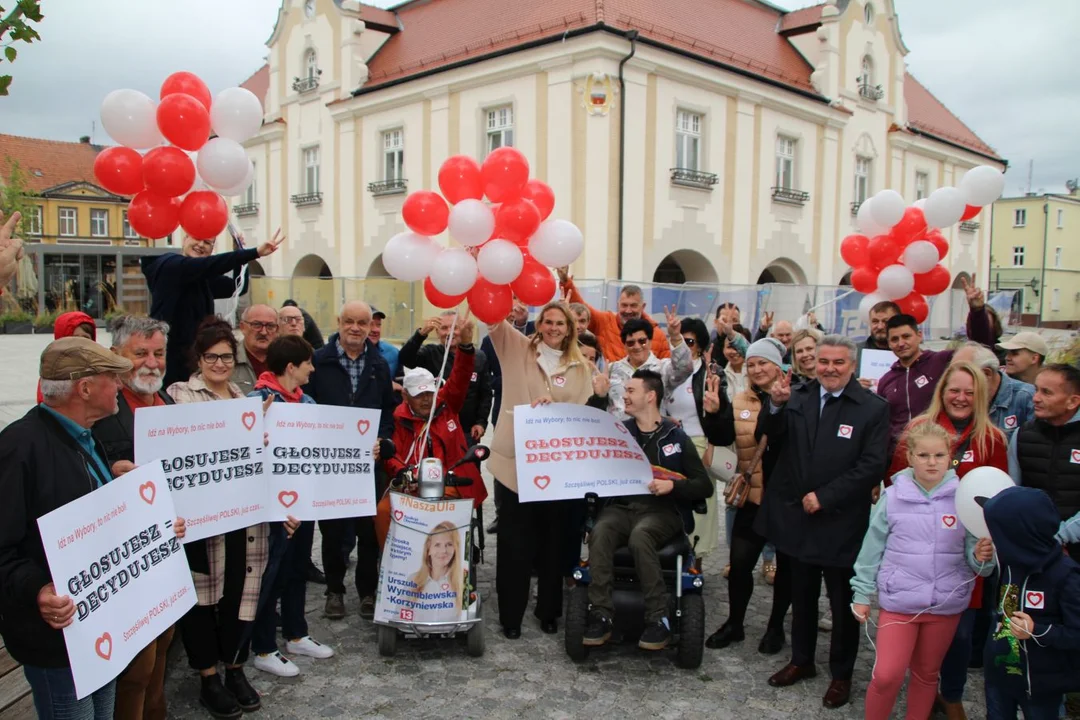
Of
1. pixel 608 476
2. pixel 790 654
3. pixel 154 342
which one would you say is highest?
pixel 154 342

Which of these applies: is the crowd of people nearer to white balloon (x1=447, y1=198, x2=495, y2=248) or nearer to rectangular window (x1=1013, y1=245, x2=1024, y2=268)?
white balloon (x1=447, y1=198, x2=495, y2=248)

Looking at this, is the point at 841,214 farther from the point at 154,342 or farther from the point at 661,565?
the point at 154,342

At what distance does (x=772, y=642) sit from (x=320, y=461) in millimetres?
2872

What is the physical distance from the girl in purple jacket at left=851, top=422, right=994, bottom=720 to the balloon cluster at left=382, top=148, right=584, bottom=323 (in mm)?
2310

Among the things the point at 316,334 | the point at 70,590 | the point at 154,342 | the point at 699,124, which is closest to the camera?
the point at 70,590

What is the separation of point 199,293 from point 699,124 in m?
16.8

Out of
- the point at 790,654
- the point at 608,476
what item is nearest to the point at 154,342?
the point at 608,476

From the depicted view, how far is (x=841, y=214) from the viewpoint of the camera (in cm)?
2358

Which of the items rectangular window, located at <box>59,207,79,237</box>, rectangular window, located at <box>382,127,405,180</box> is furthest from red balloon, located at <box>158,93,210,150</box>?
rectangular window, located at <box>59,207,79,237</box>

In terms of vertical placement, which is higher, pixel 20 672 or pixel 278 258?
pixel 278 258

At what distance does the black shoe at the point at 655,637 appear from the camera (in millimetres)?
4504

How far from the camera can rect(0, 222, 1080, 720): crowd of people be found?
3.01 metres

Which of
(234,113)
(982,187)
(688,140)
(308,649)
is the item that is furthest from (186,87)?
(688,140)

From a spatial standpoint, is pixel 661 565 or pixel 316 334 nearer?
pixel 661 565
